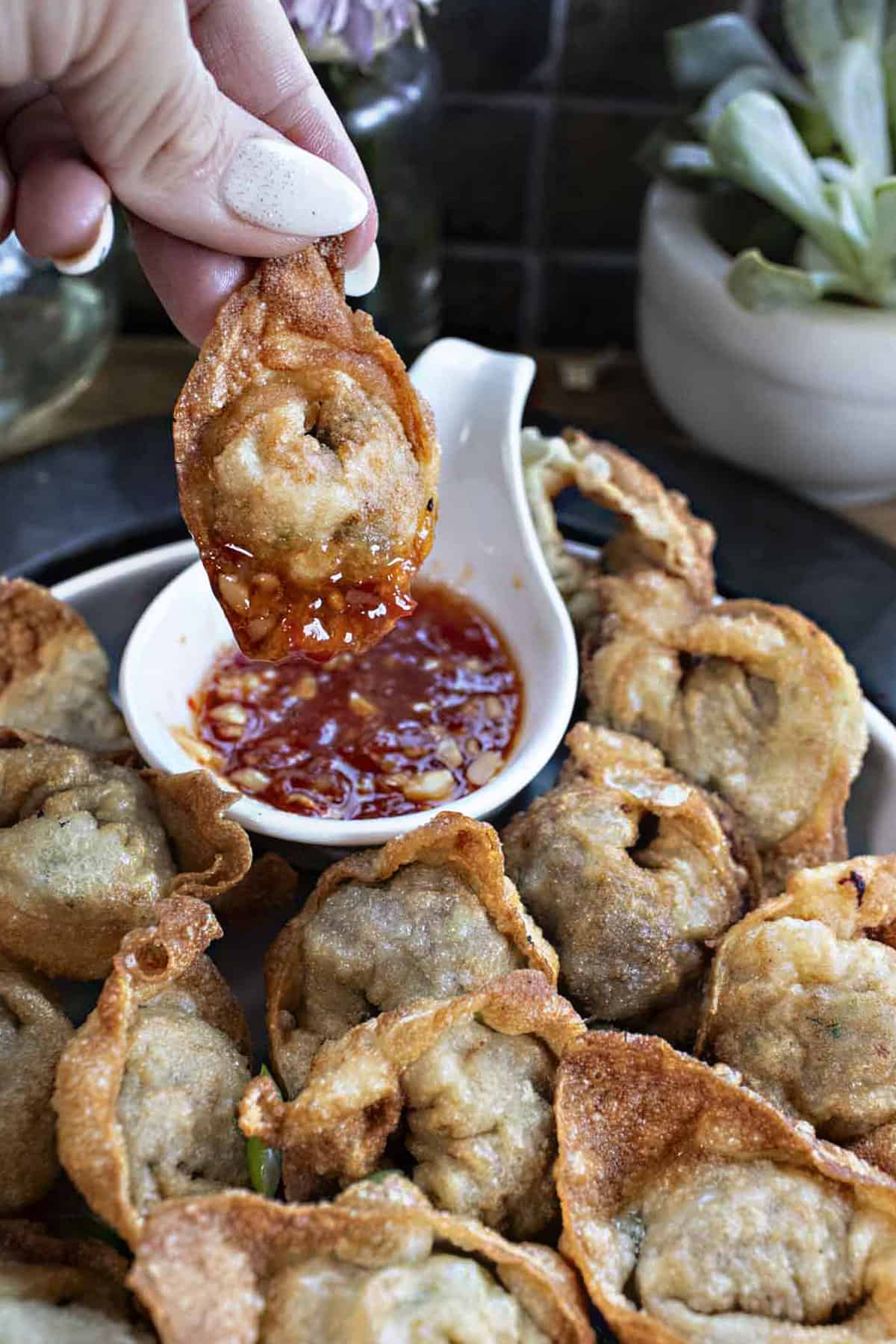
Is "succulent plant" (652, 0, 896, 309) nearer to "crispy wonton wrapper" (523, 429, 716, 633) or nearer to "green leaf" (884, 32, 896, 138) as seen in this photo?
"green leaf" (884, 32, 896, 138)

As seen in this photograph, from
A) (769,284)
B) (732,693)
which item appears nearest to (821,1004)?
(732,693)

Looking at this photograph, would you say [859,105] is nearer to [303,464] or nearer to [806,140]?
[806,140]

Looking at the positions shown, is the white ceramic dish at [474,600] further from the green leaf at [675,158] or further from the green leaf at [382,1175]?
the green leaf at [675,158]

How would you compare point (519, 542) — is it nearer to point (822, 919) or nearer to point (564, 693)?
point (564, 693)

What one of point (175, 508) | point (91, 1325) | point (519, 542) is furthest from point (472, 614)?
point (91, 1325)

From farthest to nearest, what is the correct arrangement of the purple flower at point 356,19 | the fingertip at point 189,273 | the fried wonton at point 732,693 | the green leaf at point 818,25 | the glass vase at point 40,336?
the glass vase at point 40,336, the green leaf at point 818,25, the purple flower at point 356,19, the fried wonton at point 732,693, the fingertip at point 189,273

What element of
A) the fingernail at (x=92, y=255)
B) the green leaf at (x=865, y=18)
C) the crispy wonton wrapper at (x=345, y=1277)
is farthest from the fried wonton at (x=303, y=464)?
the green leaf at (x=865, y=18)
